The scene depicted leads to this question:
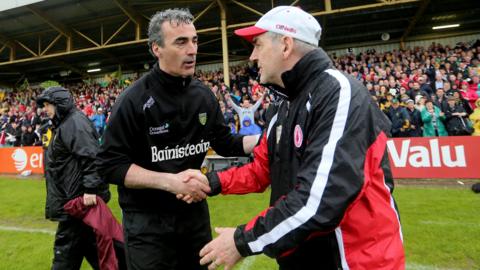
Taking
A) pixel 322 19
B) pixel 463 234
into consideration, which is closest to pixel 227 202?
pixel 463 234

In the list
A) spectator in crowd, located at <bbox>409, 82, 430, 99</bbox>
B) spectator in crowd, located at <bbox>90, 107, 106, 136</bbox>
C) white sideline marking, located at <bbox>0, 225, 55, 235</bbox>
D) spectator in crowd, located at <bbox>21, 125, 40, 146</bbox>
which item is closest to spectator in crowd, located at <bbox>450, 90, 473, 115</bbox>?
spectator in crowd, located at <bbox>409, 82, 430, 99</bbox>

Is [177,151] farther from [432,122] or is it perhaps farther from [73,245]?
[432,122]

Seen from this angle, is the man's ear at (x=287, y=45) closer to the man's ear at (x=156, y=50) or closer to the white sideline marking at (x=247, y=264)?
the man's ear at (x=156, y=50)

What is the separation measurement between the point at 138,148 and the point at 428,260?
11.6 ft

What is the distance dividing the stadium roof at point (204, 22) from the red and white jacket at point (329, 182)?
42.0ft

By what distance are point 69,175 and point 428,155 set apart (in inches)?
313

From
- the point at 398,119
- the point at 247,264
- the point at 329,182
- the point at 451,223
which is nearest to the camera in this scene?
the point at 329,182

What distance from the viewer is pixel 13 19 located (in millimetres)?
17609

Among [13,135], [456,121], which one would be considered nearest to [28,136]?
[13,135]

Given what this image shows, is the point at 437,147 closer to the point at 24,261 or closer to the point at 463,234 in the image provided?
the point at 463,234

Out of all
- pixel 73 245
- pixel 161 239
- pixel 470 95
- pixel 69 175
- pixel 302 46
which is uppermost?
pixel 470 95

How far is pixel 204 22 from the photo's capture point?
17438mm

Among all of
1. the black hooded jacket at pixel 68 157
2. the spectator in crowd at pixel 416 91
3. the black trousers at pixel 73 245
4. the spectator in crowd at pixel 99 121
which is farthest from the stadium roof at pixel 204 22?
the black trousers at pixel 73 245

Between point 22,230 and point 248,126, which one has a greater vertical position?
point 248,126
